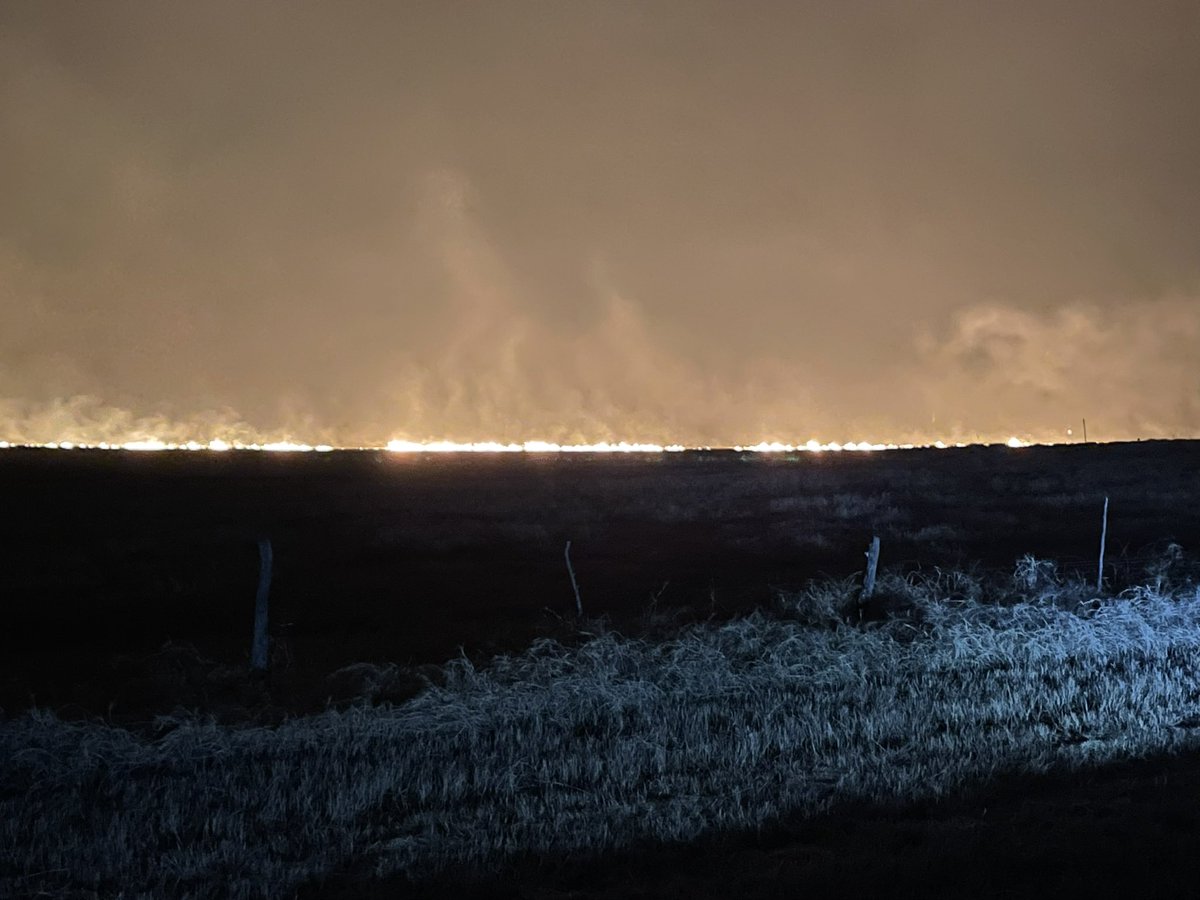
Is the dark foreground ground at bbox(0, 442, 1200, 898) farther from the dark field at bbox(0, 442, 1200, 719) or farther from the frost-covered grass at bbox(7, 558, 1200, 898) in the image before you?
the frost-covered grass at bbox(7, 558, 1200, 898)

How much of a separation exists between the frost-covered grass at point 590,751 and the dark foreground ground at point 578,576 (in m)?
0.67

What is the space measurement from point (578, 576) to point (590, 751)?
20409 mm

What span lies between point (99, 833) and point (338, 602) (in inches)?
742

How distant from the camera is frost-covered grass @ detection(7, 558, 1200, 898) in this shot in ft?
26.3

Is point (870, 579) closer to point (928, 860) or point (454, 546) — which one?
point (928, 860)

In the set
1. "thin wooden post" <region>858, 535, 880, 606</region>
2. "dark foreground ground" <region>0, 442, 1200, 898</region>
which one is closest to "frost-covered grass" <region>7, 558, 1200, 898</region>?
"dark foreground ground" <region>0, 442, 1200, 898</region>

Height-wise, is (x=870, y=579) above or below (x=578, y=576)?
above

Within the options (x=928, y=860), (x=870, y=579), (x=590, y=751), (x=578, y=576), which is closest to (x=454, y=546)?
(x=578, y=576)

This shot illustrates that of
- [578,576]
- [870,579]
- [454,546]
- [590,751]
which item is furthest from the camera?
[454,546]

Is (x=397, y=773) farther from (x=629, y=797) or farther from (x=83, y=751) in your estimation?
(x=83, y=751)

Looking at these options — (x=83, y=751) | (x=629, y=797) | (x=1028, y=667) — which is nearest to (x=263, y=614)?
(x=83, y=751)

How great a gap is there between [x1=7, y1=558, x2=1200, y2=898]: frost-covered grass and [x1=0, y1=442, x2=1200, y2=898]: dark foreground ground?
0.67 meters

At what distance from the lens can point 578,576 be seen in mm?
30969

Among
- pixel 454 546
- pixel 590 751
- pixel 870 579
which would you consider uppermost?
pixel 870 579
